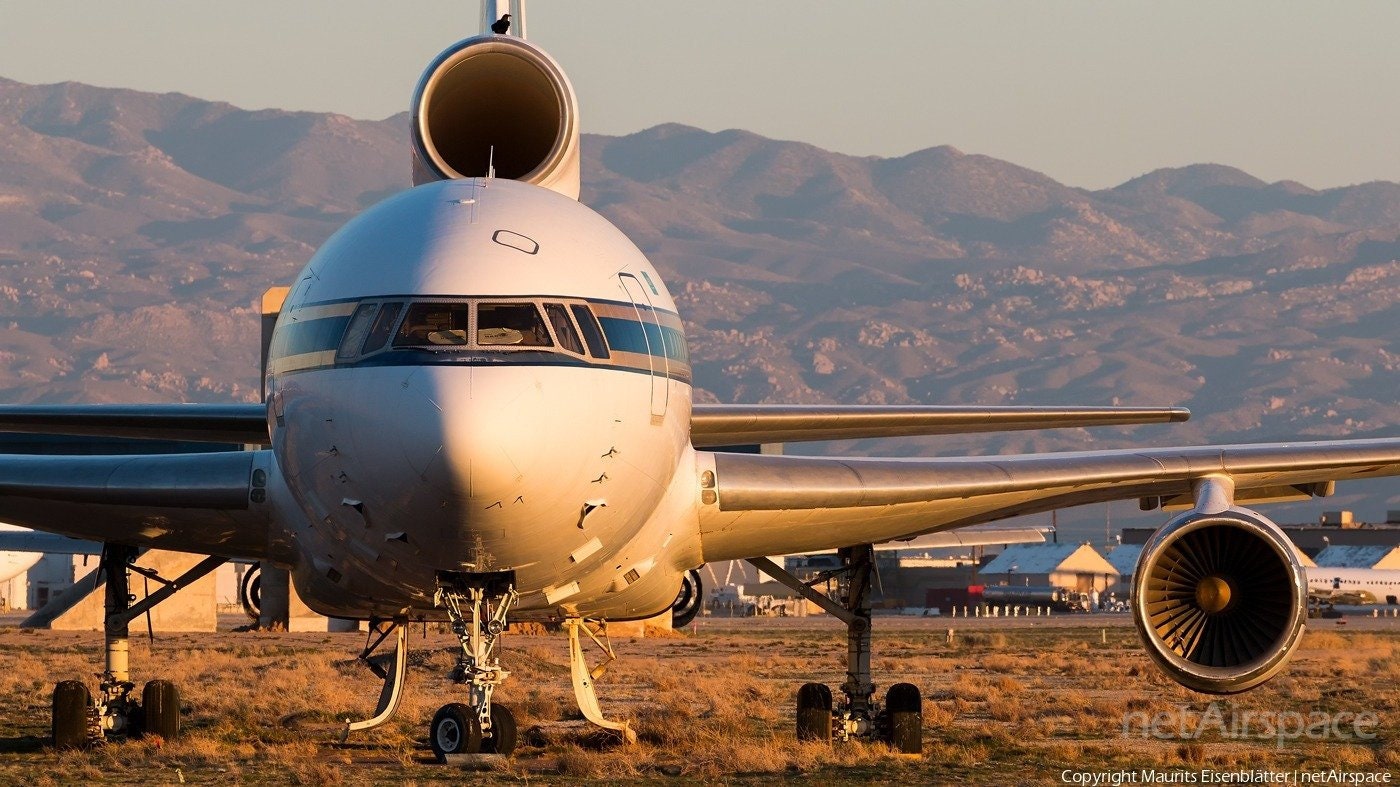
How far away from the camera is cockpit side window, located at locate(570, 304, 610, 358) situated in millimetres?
14539

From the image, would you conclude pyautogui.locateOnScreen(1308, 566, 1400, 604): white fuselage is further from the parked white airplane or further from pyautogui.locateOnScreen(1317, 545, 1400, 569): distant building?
the parked white airplane

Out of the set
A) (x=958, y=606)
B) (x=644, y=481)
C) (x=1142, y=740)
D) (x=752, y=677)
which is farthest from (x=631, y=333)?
(x=958, y=606)

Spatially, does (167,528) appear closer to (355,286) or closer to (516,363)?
→ (355,286)

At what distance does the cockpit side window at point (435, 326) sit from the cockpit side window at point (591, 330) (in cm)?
86

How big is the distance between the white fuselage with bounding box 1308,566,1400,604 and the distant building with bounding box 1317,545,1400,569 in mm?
21952

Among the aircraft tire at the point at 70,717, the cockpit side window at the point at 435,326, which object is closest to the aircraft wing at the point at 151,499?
the aircraft tire at the point at 70,717

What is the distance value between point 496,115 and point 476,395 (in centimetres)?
692

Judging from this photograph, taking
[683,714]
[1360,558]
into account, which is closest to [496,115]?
[683,714]

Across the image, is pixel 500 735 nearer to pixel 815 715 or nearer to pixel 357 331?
pixel 357 331

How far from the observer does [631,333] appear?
49.5 ft

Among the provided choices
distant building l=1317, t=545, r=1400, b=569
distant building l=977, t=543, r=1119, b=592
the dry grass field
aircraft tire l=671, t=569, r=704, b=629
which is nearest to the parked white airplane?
the dry grass field

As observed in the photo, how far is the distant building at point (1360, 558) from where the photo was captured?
147125 millimetres

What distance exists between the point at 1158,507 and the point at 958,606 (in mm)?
113029

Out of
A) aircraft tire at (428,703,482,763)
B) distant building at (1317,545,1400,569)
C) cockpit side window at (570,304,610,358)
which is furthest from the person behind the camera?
distant building at (1317,545,1400,569)
